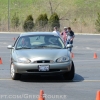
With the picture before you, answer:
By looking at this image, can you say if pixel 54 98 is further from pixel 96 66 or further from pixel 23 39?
pixel 96 66

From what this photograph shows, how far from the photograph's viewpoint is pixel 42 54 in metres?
14.3

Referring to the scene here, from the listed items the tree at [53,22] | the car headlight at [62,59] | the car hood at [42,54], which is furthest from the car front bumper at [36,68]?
the tree at [53,22]

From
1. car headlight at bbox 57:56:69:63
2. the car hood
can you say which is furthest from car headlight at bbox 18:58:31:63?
car headlight at bbox 57:56:69:63

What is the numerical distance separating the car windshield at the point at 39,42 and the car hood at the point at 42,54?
0.53 m

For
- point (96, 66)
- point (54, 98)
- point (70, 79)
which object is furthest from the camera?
point (96, 66)

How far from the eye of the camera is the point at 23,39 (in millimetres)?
15695

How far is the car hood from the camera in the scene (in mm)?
14127

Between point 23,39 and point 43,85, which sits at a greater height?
point 23,39

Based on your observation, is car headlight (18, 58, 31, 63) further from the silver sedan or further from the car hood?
the car hood

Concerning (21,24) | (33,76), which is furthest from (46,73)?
(21,24)

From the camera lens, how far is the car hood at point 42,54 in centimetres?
1413

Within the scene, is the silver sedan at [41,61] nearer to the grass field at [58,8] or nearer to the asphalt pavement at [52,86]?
the asphalt pavement at [52,86]

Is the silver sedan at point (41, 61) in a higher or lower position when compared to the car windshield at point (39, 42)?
lower

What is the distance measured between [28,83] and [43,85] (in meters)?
0.63
